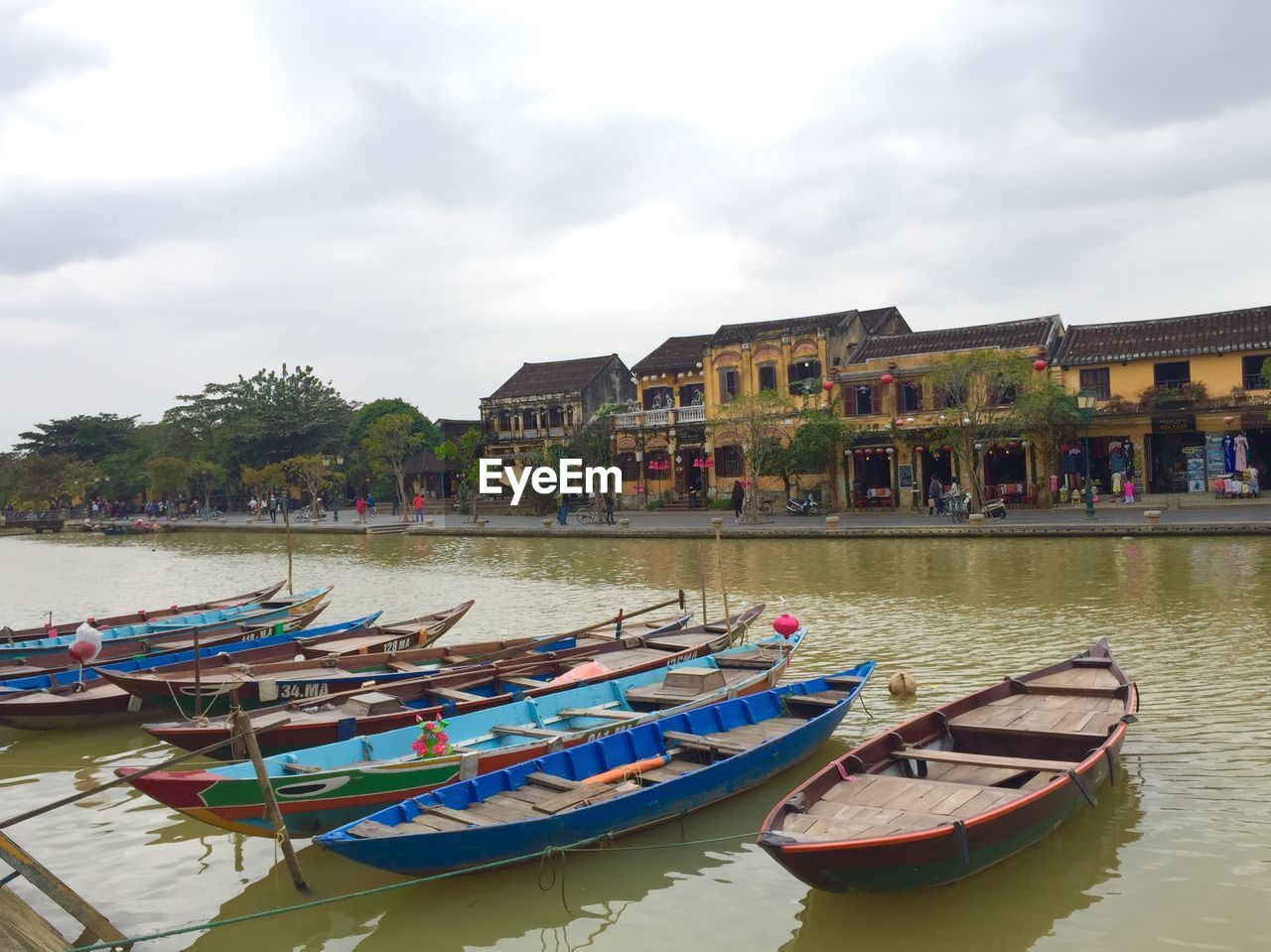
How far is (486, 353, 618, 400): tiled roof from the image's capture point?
54938 mm

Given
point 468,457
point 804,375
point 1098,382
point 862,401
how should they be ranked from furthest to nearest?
point 468,457 < point 804,375 < point 862,401 < point 1098,382

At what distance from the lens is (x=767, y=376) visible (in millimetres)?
43031

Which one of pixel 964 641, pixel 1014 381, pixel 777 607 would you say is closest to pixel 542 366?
pixel 1014 381

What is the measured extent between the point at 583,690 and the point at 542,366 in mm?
48372

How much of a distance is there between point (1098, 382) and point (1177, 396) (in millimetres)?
2705

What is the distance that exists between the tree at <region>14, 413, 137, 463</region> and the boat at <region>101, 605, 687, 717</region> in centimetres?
7420

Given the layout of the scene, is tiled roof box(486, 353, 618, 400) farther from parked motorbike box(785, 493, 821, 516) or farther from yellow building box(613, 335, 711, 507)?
parked motorbike box(785, 493, 821, 516)

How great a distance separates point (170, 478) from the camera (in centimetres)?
6412

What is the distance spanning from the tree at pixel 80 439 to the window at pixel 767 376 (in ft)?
191

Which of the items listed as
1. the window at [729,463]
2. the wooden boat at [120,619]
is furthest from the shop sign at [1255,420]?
the wooden boat at [120,619]

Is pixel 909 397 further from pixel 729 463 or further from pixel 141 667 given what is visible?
pixel 141 667

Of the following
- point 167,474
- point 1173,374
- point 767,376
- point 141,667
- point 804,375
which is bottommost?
point 141,667

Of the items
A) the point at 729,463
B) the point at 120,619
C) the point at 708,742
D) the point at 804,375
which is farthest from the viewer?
the point at 729,463

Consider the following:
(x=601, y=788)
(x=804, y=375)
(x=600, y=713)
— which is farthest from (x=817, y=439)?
(x=601, y=788)
